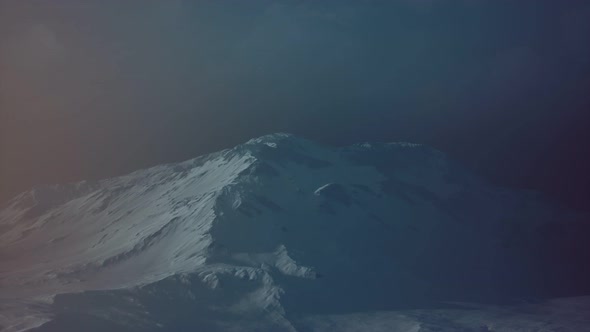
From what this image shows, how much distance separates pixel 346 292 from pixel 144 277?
68.8 ft

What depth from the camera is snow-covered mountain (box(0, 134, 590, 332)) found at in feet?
237

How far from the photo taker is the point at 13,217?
13000 centimetres

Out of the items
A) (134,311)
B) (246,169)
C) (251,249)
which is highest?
(246,169)

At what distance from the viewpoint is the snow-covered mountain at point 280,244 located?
72188 millimetres

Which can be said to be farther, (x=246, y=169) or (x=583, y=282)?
(x=246, y=169)

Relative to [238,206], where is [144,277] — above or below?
below

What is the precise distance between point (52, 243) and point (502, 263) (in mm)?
60024

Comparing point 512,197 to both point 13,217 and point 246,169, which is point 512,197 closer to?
point 246,169

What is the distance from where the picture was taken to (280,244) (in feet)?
290

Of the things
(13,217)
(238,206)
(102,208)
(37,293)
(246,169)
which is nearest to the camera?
(37,293)

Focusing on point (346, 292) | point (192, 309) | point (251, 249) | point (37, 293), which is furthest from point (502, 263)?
point (37, 293)

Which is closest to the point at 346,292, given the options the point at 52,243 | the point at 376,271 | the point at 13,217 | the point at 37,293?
the point at 376,271

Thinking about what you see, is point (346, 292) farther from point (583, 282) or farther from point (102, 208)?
point (102, 208)

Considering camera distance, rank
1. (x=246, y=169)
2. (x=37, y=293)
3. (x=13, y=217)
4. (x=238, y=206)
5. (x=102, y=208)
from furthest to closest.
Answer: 1. (x=13, y=217)
2. (x=102, y=208)
3. (x=246, y=169)
4. (x=238, y=206)
5. (x=37, y=293)
